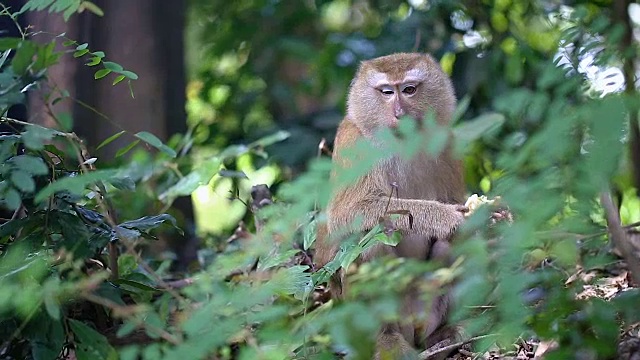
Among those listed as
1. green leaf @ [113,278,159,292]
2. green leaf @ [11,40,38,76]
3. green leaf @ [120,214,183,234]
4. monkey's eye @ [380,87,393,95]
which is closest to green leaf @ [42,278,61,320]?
green leaf @ [11,40,38,76]

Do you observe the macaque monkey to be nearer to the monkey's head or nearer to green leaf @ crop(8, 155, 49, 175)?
the monkey's head

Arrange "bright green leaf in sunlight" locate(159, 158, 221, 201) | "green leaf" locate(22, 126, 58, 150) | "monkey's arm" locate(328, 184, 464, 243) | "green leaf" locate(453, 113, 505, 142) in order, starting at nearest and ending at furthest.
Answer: "green leaf" locate(453, 113, 505, 142)
"green leaf" locate(22, 126, 58, 150)
"monkey's arm" locate(328, 184, 464, 243)
"bright green leaf in sunlight" locate(159, 158, 221, 201)

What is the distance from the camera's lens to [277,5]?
10273mm

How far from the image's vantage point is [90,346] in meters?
3.94

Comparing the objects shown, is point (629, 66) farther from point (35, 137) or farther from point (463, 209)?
point (35, 137)

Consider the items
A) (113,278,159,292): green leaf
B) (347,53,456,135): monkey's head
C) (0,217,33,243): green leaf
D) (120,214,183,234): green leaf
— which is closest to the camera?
(0,217,33,243): green leaf

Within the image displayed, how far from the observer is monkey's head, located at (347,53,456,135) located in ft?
19.7

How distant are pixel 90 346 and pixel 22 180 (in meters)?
0.89

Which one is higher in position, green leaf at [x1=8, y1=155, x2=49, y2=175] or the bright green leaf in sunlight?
green leaf at [x1=8, y1=155, x2=49, y2=175]

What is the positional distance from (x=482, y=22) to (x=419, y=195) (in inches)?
119

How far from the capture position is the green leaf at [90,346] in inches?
154

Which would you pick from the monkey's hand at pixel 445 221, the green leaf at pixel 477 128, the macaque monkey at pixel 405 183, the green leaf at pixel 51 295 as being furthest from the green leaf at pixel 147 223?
the green leaf at pixel 477 128

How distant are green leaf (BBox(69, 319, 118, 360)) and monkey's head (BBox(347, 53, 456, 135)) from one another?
2623 millimetres

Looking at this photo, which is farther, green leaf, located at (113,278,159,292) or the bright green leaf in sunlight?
the bright green leaf in sunlight
